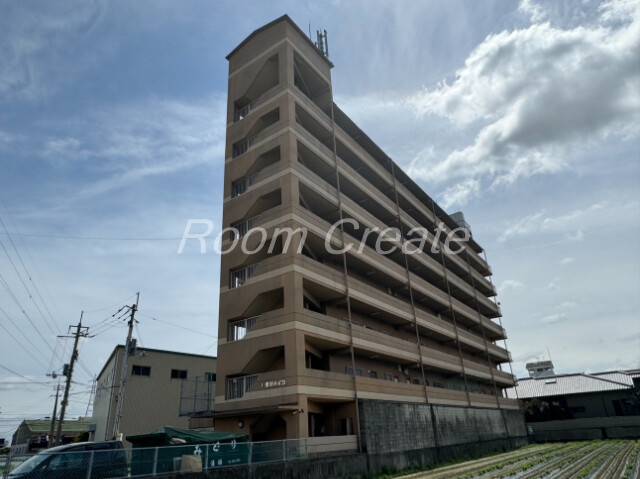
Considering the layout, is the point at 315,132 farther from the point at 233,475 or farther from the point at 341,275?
the point at 233,475

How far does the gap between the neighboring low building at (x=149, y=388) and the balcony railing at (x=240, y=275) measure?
49.0ft

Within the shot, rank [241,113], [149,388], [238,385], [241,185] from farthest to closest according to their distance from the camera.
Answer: [149,388]
[241,113]
[241,185]
[238,385]

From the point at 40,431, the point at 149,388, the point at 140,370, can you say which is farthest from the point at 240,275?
the point at 40,431

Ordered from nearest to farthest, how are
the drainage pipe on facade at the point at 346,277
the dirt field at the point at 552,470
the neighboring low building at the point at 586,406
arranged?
1. the dirt field at the point at 552,470
2. the drainage pipe on facade at the point at 346,277
3. the neighboring low building at the point at 586,406

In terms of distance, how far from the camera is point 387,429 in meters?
27.1

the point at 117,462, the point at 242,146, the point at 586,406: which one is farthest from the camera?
the point at 586,406

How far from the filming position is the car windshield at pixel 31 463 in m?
13.6

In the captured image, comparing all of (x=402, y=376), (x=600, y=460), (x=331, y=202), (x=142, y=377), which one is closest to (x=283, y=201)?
(x=331, y=202)

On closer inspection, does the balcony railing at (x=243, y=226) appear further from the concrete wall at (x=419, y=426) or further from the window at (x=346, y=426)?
the window at (x=346, y=426)

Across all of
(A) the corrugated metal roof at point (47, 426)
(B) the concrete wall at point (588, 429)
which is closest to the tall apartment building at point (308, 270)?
(B) the concrete wall at point (588, 429)

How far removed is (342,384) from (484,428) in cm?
2344

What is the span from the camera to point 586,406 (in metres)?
60.7

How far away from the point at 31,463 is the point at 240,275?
57.7 feet

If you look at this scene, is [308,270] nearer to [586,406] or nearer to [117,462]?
[117,462]
